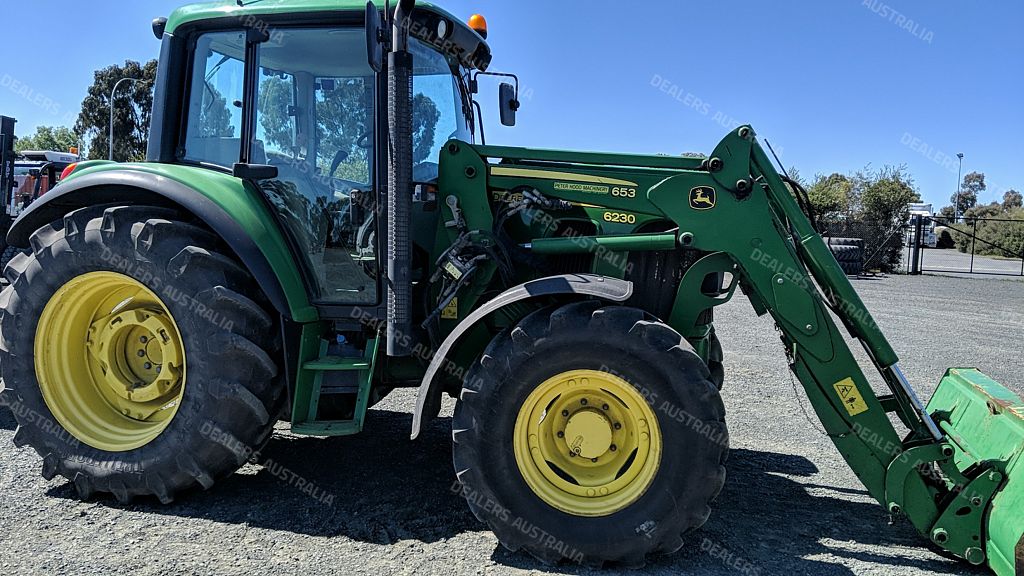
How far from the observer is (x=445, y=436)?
199 inches

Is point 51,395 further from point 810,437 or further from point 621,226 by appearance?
point 810,437

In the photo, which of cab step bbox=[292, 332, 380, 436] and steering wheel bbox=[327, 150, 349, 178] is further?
steering wheel bbox=[327, 150, 349, 178]

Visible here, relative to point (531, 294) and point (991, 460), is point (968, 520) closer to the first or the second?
point (991, 460)

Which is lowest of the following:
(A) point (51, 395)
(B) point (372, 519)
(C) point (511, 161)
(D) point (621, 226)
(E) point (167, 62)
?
(B) point (372, 519)

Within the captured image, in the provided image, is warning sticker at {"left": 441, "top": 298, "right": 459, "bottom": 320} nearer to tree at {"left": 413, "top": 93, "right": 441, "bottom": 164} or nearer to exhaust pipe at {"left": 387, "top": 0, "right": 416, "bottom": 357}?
exhaust pipe at {"left": 387, "top": 0, "right": 416, "bottom": 357}

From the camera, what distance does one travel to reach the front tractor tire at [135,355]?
11.9ft

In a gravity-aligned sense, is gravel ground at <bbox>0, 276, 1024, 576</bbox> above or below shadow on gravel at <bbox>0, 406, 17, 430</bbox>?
above

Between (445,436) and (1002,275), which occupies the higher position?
(1002,275)

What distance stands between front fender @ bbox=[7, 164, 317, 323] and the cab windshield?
0.15 metres

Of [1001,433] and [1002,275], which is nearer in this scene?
[1001,433]

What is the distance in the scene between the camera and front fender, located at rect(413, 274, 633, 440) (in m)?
3.27

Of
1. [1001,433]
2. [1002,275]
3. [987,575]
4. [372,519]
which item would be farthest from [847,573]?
[1002,275]

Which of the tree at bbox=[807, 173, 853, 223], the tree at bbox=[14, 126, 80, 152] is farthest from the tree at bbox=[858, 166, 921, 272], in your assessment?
the tree at bbox=[14, 126, 80, 152]

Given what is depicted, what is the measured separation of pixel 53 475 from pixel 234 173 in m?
1.91
